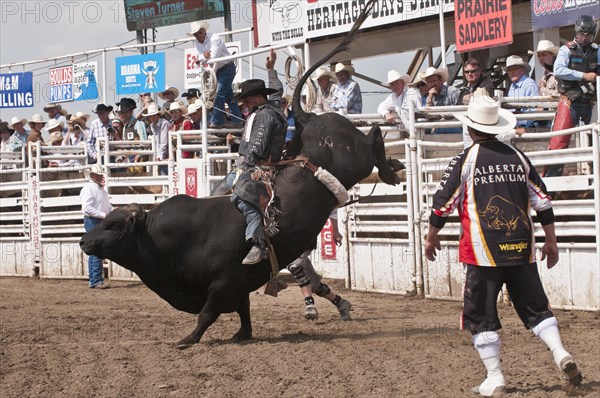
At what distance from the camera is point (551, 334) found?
576cm

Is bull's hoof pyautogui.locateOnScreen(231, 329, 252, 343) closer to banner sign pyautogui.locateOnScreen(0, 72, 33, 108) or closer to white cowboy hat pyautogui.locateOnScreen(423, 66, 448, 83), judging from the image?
white cowboy hat pyautogui.locateOnScreen(423, 66, 448, 83)

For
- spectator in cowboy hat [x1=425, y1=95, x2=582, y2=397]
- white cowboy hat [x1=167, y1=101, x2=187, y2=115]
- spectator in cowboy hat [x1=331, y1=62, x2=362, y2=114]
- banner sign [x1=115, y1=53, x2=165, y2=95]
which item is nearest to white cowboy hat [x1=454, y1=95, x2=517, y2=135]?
spectator in cowboy hat [x1=425, y1=95, x2=582, y2=397]

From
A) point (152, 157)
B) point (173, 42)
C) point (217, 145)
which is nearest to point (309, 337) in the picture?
point (217, 145)

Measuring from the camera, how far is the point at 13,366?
7.15m

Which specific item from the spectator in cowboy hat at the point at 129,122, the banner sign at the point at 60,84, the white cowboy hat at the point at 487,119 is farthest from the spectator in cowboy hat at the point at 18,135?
the white cowboy hat at the point at 487,119

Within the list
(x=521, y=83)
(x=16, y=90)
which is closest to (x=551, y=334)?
(x=521, y=83)

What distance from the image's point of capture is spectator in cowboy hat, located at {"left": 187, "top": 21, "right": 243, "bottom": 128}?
13250mm

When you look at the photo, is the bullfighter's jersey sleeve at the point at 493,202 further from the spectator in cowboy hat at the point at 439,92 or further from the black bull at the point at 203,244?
the spectator in cowboy hat at the point at 439,92

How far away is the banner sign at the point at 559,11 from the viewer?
43.2ft

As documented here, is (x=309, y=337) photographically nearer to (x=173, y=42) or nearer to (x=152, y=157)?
(x=152, y=157)

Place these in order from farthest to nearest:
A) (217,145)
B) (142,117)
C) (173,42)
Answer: (173,42) < (142,117) < (217,145)

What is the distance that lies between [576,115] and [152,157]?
8312 mm

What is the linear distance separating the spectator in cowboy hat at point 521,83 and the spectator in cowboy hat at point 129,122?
7.60 m

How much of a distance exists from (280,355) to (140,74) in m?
17.9
